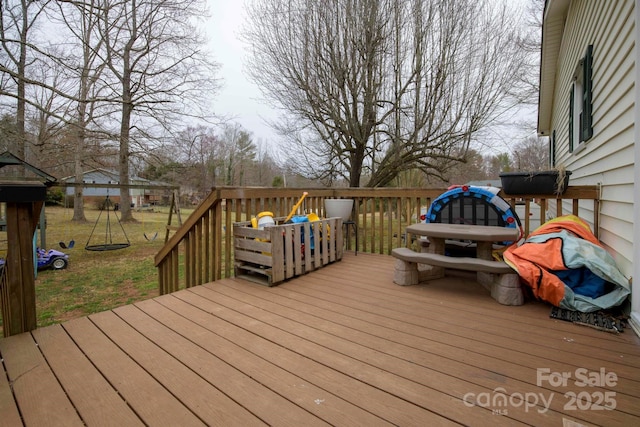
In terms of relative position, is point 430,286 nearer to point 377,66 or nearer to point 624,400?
point 624,400

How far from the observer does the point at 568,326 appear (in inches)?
78.6

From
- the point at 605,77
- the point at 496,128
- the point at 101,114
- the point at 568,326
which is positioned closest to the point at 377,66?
the point at 496,128

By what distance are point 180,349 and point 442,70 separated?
7.53 meters

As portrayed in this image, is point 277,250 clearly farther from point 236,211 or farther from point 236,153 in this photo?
point 236,153

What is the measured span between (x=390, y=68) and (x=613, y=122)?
538cm

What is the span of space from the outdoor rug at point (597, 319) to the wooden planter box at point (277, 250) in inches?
83.5

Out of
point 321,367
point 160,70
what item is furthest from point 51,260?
point 160,70

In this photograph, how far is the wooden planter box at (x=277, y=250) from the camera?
2.96m

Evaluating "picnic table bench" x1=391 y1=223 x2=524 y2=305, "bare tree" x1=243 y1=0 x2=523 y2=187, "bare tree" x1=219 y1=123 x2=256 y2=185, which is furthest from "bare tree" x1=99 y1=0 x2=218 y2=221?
"bare tree" x1=219 y1=123 x2=256 y2=185

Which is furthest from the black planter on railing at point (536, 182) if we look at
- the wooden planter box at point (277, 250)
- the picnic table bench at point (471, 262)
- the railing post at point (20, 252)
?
the railing post at point (20, 252)

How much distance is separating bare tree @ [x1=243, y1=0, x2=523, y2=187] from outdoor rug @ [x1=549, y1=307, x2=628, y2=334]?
5.84 meters

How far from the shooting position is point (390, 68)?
7234mm

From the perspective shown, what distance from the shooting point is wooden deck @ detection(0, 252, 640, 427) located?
1241 mm

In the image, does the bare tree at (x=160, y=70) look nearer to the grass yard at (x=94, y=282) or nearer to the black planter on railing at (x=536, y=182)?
the grass yard at (x=94, y=282)
